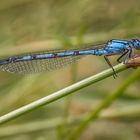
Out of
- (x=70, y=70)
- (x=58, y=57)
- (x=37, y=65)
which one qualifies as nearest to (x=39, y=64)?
(x=37, y=65)

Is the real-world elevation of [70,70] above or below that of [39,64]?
above

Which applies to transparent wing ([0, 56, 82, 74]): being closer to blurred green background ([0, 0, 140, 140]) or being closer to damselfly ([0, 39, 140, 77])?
damselfly ([0, 39, 140, 77])

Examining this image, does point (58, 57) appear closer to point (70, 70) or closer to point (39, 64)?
point (39, 64)

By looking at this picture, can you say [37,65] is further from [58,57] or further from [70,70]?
[70,70]

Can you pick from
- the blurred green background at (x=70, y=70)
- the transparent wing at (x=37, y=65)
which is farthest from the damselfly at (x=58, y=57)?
the blurred green background at (x=70, y=70)

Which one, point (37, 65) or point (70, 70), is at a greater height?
point (70, 70)

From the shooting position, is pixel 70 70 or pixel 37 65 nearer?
pixel 37 65

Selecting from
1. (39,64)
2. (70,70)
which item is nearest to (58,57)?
(39,64)

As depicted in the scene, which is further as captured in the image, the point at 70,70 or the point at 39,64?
the point at 70,70
